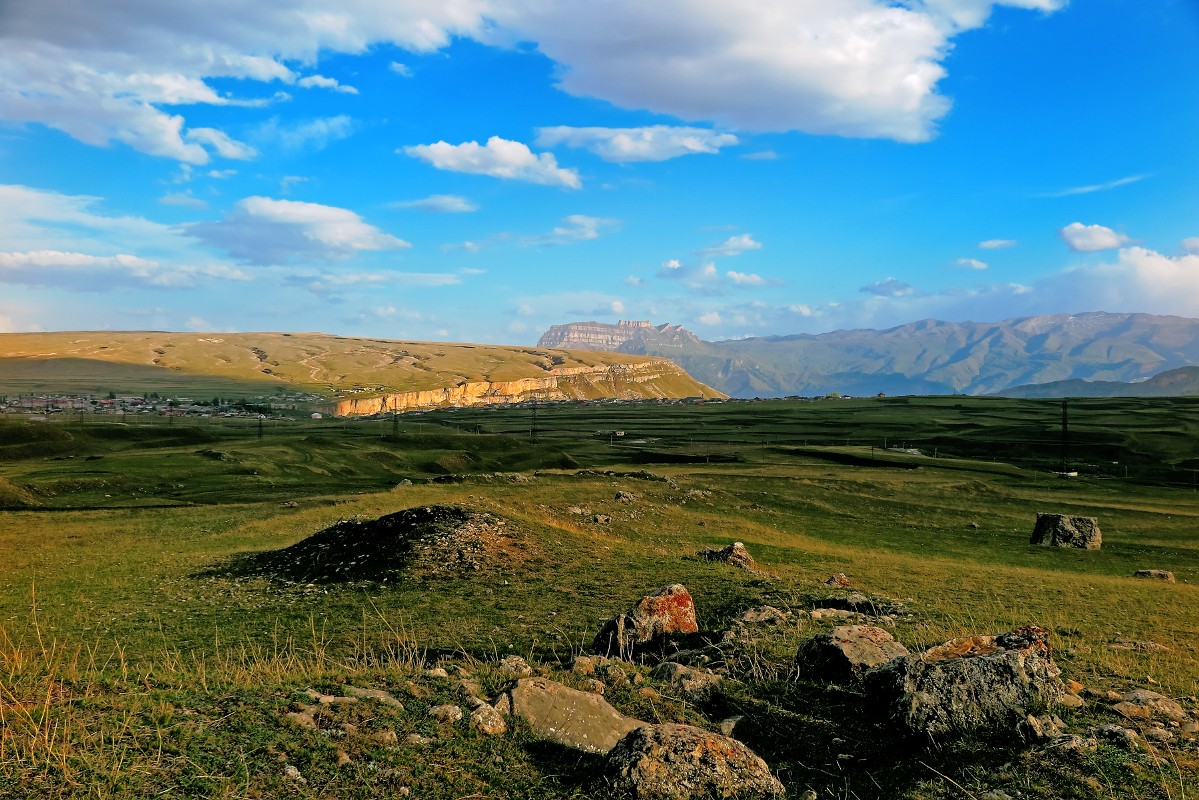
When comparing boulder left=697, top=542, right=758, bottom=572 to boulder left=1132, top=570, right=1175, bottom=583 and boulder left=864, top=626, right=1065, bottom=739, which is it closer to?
boulder left=864, top=626, right=1065, bottom=739

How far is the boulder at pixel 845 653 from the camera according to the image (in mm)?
12045

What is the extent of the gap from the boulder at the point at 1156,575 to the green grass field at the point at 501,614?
4.67 ft

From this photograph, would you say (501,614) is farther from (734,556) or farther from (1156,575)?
(1156,575)

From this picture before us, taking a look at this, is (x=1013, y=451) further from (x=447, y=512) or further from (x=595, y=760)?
(x=595, y=760)

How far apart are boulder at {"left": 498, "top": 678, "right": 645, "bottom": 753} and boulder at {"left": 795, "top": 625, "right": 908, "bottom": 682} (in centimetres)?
387

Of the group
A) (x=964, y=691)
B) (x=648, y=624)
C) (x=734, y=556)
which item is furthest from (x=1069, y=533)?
(x=964, y=691)

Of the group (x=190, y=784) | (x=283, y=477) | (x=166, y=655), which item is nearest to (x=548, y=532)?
(x=166, y=655)

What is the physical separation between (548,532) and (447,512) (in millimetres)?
3979

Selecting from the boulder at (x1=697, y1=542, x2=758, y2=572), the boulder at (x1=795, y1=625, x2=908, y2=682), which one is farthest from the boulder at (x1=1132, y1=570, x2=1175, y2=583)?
the boulder at (x1=795, y1=625, x2=908, y2=682)

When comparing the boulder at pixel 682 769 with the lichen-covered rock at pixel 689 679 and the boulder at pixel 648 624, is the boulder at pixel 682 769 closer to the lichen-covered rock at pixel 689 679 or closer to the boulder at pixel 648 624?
the lichen-covered rock at pixel 689 679

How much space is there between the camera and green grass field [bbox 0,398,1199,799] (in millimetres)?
8234

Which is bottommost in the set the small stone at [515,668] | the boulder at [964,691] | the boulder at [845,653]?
the small stone at [515,668]

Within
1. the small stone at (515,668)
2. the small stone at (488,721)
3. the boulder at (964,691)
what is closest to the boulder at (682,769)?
the small stone at (488,721)

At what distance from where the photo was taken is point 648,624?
15.2 m
